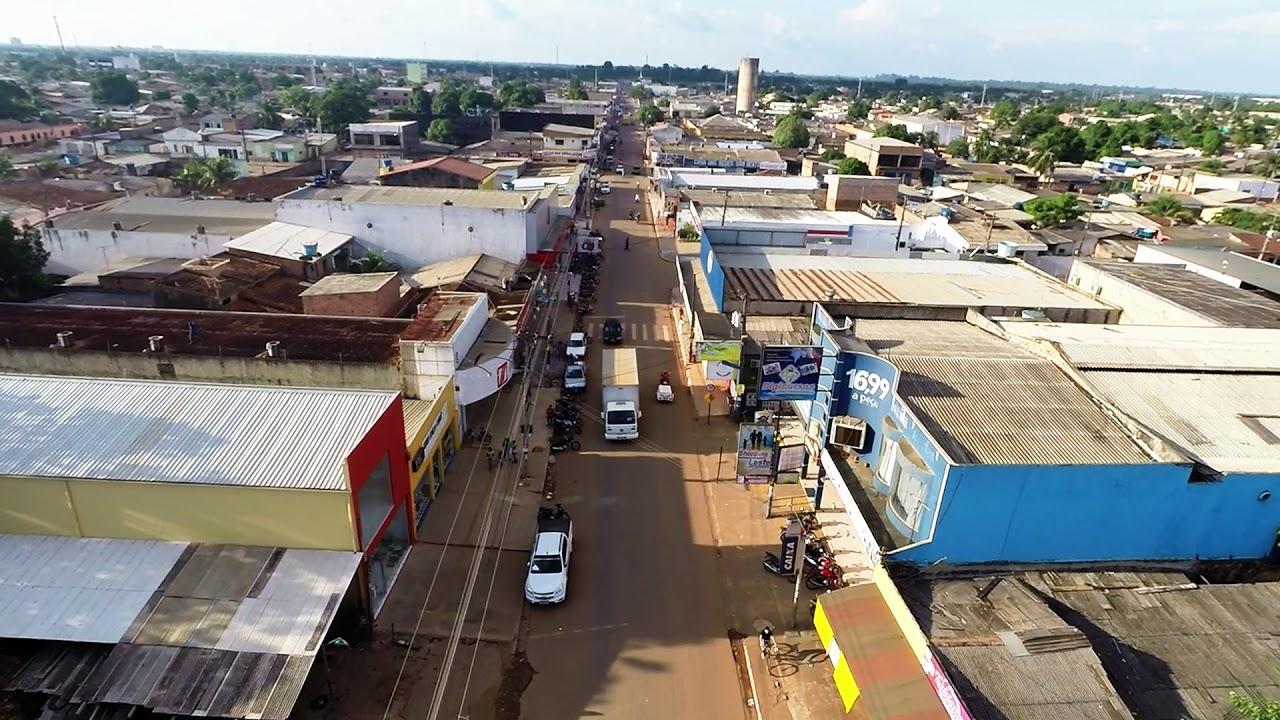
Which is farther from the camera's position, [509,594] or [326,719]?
[509,594]

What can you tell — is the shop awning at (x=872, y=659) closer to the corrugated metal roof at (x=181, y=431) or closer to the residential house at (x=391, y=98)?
the corrugated metal roof at (x=181, y=431)

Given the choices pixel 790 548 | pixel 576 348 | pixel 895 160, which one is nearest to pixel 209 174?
pixel 576 348

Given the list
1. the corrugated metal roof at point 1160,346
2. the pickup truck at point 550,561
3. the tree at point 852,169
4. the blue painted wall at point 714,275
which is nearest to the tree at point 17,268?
the pickup truck at point 550,561

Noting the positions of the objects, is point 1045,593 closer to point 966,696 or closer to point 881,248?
point 966,696

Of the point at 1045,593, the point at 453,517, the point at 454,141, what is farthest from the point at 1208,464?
the point at 454,141

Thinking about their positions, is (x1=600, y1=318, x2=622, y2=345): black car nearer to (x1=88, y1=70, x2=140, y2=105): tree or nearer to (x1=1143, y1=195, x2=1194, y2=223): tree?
(x1=1143, y1=195, x2=1194, y2=223): tree

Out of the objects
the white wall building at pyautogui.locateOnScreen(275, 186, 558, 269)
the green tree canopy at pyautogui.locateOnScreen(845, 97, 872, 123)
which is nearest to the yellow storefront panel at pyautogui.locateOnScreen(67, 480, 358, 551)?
the white wall building at pyautogui.locateOnScreen(275, 186, 558, 269)
